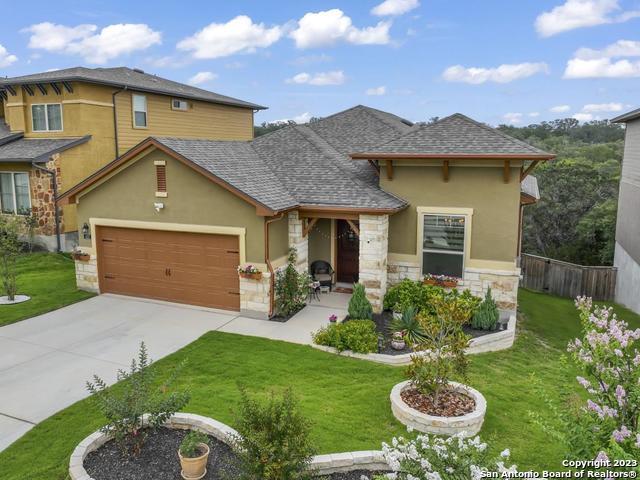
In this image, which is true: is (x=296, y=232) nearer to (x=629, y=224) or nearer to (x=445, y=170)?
(x=445, y=170)

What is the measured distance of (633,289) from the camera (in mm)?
17859

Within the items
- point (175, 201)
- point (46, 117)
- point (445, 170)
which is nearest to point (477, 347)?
point (445, 170)

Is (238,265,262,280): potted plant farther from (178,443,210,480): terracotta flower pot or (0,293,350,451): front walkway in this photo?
(178,443,210,480): terracotta flower pot

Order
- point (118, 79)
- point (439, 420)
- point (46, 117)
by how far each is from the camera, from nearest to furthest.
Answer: point (439, 420), point (46, 117), point (118, 79)

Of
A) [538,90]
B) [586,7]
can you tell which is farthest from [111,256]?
[538,90]

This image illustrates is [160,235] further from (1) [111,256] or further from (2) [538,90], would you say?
(2) [538,90]

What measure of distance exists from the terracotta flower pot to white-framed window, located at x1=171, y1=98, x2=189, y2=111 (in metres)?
20.8

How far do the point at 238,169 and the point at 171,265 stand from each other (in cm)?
321

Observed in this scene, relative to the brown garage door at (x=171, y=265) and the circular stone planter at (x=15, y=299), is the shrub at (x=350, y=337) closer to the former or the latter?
the brown garage door at (x=171, y=265)

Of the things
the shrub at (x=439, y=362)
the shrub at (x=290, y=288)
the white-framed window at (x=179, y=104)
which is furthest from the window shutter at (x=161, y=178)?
the white-framed window at (x=179, y=104)

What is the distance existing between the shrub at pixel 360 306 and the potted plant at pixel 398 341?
47.6 inches

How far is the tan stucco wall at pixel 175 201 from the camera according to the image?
12.1m

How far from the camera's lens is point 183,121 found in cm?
2439

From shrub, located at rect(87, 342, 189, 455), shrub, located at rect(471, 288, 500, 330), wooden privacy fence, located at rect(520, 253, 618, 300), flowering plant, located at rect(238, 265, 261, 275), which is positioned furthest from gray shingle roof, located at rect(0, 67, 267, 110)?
wooden privacy fence, located at rect(520, 253, 618, 300)
